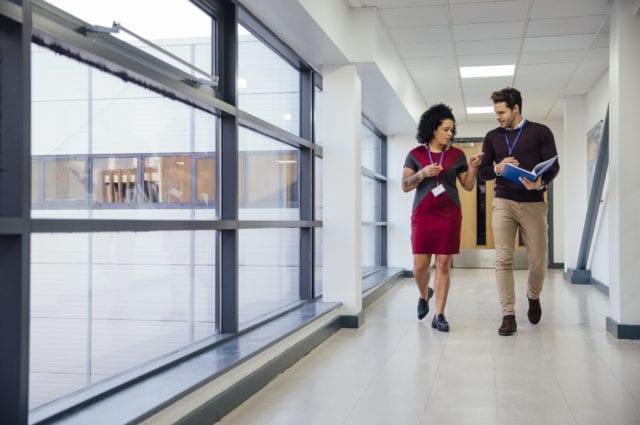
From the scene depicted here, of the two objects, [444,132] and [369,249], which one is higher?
[444,132]

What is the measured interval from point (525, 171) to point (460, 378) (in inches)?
63.0

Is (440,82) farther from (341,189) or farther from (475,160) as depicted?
(475,160)

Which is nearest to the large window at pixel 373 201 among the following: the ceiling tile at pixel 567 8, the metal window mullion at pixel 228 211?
the ceiling tile at pixel 567 8

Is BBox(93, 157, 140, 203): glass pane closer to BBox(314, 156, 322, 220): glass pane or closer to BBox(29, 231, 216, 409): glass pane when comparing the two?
BBox(29, 231, 216, 409): glass pane

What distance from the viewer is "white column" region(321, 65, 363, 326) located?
5152mm

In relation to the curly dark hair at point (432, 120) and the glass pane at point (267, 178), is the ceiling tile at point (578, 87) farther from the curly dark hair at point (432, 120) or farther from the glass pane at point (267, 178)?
the glass pane at point (267, 178)

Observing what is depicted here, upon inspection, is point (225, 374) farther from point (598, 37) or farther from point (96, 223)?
point (598, 37)

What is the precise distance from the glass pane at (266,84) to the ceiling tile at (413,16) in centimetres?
88

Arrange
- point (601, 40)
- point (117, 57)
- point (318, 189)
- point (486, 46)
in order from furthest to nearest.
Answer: point (486, 46), point (601, 40), point (318, 189), point (117, 57)

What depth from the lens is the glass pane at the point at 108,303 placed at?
2.14m

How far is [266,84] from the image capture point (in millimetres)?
4582

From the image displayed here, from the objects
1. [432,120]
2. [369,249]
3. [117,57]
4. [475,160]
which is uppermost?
[432,120]

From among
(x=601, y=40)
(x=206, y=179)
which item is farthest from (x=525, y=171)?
(x=601, y=40)

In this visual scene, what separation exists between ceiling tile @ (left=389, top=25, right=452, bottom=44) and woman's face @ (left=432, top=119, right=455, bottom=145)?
1.32 metres
